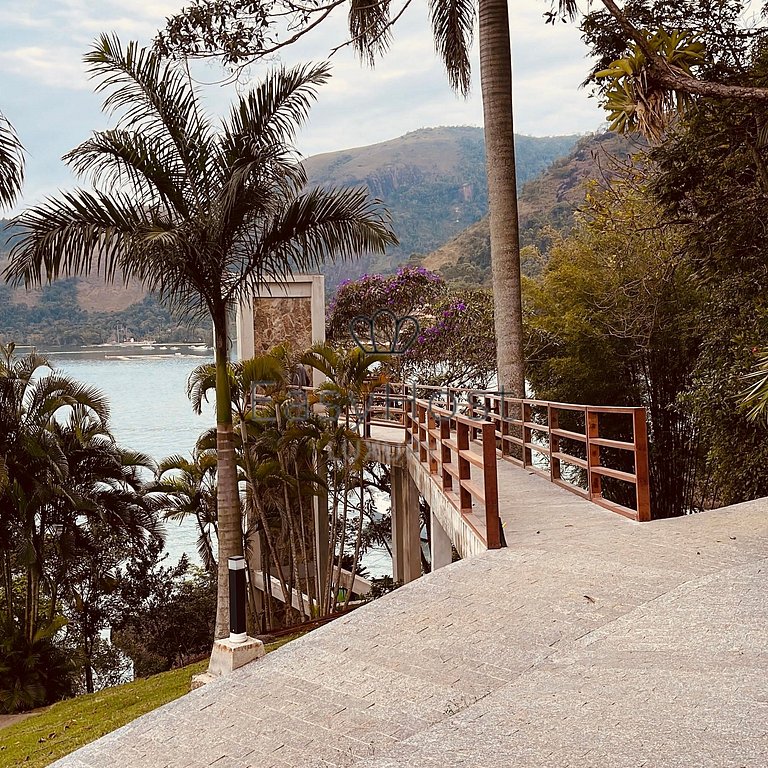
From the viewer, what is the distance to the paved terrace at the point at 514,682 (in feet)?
12.8

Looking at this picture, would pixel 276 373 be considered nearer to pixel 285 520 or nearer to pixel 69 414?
pixel 285 520

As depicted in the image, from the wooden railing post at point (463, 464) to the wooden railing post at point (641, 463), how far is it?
1.55 metres

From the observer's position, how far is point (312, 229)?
1159 cm

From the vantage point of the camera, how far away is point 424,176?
67000 mm

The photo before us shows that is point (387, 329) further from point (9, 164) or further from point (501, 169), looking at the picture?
point (9, 164)

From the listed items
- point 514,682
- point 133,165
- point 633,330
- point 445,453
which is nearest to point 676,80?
point 445,453

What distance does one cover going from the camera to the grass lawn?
848 cm

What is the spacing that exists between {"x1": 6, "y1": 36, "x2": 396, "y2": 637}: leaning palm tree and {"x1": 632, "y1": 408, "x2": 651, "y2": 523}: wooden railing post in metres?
4.76

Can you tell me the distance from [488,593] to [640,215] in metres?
12.5

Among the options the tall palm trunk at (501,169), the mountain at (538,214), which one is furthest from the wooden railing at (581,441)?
the mountain at (538,214)

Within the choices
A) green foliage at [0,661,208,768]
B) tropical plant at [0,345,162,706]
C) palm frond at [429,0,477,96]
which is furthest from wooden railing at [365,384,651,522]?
tropical plant at [0,345,162,706]

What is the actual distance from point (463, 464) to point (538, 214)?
93.8 ft

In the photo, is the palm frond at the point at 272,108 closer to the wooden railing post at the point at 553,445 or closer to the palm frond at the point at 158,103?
the palm frond at the point at 158,103

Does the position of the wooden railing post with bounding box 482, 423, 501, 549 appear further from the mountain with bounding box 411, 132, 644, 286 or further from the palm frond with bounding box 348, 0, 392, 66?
the mountain with bounding box 411, 132, 644, 286
